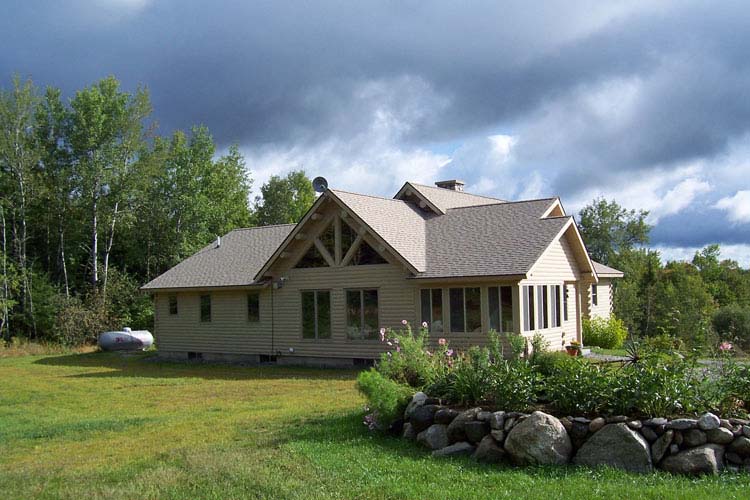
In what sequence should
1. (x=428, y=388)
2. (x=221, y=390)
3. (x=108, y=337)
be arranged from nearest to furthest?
1. (x=428, y=388)
2. (x=221, y=390)
3. (x=108, y=337)

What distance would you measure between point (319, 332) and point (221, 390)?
514 centimetres

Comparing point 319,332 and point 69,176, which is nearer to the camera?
point 319,332

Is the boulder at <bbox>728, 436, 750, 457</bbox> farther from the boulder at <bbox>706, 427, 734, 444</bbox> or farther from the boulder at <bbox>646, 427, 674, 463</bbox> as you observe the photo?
the boulder at <bbox>646, 427, 674, 463</bbox>

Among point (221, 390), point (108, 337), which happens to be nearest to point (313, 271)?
point (221, 390)

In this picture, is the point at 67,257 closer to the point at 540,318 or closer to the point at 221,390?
the point at 221,390

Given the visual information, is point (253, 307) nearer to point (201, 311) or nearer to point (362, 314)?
point (201, 311)

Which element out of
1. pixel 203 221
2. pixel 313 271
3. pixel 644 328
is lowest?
pixel 644 328

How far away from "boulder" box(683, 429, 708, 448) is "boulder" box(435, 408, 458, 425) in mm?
2646

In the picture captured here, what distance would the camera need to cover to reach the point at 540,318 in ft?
Answer: 64.8

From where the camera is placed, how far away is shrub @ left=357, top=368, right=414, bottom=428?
939cm

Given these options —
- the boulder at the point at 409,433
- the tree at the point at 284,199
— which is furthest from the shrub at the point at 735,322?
the tree at the point at 284,199

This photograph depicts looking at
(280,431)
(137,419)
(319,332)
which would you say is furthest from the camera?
(319,332)

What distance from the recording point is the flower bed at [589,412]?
7.14m

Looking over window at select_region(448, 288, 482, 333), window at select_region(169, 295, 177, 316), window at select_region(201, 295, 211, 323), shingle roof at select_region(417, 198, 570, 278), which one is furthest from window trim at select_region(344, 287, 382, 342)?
window at select_region(169, 295, 177, 316)
